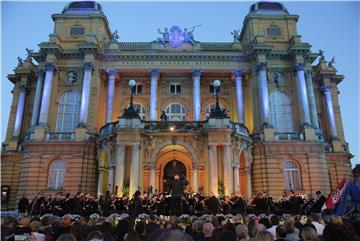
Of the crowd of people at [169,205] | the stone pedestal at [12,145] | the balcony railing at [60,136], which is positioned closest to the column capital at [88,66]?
the balcony railing at [60,136]

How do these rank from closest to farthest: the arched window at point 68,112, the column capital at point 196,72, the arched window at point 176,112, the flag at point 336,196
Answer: the flag at point 336,196 < the arched window at point 68,112 < the column capital at point 196,72 < the arched window at point 176,112

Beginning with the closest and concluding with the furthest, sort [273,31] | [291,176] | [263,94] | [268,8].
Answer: [291,176], [263,94], [273,31], [268,8]

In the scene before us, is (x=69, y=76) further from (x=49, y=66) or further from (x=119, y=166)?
(x=119, y=166)

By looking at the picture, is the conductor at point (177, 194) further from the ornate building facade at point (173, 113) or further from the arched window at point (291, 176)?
the arched window at point (291, 176)

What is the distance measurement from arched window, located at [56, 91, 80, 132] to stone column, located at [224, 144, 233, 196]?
53.6ft

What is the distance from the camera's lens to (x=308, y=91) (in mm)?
34250

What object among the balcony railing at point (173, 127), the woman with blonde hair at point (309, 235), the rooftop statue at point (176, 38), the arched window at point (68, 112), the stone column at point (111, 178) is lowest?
the woman with blonde hair at point (309, 235)

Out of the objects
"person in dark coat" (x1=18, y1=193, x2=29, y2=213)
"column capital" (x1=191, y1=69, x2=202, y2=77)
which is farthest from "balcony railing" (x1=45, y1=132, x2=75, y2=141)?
"column capital" (x1=191, y1=69, x2=202, y2=77)

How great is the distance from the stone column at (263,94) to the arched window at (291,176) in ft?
15.1

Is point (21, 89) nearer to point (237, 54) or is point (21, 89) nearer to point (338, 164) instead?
point (237, 54)

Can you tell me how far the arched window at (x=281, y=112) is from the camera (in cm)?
3312

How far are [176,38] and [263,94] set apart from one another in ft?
39.1

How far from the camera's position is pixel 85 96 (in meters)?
31.9

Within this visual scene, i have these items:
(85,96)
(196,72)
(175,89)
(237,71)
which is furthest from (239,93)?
(85,96)
